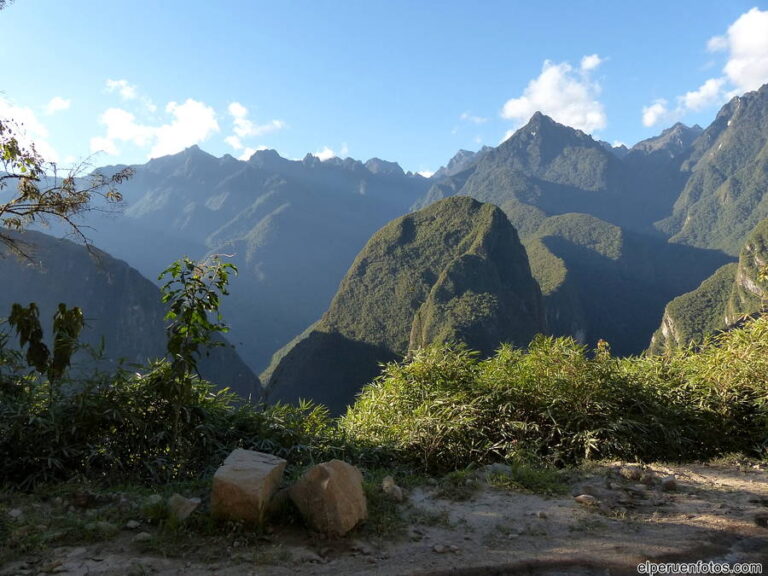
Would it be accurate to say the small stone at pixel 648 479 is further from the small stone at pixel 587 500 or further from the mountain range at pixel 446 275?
the mountain range at pixel 446 275

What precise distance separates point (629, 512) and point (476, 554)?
1235mm

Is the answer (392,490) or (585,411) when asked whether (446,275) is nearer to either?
(585,411)

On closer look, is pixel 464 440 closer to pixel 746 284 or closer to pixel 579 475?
pixel 579 475

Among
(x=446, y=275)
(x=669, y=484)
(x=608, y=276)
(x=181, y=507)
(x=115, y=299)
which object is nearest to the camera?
(x=181, y=507)

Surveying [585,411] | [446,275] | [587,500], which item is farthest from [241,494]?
[446,275]

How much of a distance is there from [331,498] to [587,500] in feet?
5.83

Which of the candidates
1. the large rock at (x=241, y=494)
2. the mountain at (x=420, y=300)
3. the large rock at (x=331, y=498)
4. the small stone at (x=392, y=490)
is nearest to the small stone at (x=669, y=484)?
the small stone at (x=392, y=490)

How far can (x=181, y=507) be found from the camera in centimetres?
316

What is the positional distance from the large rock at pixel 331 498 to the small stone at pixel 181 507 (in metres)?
0.63

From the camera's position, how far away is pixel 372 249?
88375 millimetres

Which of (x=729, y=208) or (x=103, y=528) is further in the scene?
(x=729, y=208)

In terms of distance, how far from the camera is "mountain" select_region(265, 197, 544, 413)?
69.5 m

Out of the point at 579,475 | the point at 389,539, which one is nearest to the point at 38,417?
the point at 389,539

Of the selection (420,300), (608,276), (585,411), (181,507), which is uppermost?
(608,276)
